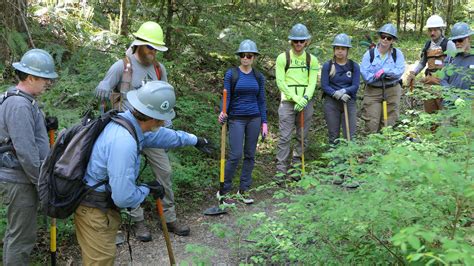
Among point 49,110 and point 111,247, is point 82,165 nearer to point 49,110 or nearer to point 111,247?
point 111,247

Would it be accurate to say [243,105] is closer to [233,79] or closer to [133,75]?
[233,79]

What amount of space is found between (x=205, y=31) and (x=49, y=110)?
12.7 feet

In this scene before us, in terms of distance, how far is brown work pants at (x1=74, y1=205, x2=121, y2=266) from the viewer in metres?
3.43

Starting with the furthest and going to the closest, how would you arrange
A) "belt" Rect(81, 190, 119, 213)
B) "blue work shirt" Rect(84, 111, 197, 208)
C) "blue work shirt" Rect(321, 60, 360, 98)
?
"blue work shirt" Rect(321, 60, 360, 98)
"belt" Rect(81, 190, 119, 213)
"blue work shirt" Rect(84, 111, 197, 208)

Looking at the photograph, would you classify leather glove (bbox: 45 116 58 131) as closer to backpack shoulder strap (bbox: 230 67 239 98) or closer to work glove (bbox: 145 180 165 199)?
work glove (bbox: 145 180 165 199)

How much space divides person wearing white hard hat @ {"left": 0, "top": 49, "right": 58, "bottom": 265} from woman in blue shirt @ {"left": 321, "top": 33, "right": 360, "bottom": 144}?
14.4 ft

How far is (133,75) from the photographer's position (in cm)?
513

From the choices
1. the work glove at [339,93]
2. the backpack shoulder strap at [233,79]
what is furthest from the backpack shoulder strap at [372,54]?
the backpack shoulder strap at [233,79]

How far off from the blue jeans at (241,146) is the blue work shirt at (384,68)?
2.20 m

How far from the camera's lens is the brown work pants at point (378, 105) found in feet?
24.4

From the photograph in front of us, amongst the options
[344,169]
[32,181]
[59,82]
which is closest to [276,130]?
[59,82]

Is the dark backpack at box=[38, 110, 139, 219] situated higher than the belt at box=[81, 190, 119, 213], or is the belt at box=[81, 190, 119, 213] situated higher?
the dark backpack at box=[38, 110, 139, 219]

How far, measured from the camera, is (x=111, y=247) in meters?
3.56

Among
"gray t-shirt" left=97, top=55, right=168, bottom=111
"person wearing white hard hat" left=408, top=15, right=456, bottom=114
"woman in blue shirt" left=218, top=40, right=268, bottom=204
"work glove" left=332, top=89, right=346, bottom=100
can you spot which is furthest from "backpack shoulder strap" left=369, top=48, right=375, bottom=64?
"gray t-shirt" left=97, top=55, right=168, bottom=111
